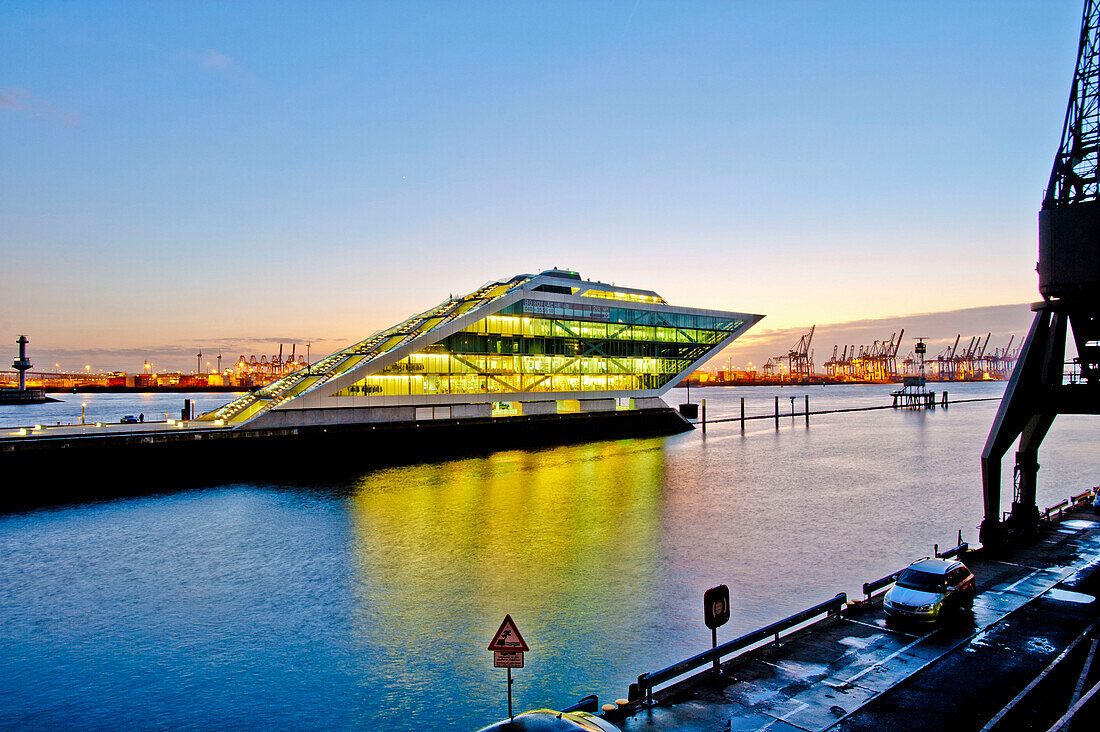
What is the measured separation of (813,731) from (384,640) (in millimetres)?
12875

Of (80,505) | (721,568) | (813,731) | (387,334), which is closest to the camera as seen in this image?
(813,731)

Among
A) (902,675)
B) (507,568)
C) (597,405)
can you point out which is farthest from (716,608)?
(597,405)

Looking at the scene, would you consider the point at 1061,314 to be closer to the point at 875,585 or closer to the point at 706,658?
the point at 875,585

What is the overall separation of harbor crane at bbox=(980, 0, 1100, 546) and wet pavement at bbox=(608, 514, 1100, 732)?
22.2ft

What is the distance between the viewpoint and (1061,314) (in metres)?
24.6

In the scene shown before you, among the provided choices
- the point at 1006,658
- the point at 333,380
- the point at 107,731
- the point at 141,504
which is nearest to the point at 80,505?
the point at 141,504

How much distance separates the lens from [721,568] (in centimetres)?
2619

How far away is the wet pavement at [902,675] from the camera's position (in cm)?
1155

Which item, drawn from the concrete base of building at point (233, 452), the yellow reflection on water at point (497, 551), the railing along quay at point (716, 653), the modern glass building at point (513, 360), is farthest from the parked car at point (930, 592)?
the modern glass building at point (513, 360)

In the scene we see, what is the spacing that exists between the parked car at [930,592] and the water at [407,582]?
471 centimetres

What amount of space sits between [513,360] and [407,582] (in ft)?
183

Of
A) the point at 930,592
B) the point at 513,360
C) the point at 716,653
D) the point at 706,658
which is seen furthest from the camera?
the point at 513,360

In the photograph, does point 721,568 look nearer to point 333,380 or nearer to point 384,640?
point 384,640

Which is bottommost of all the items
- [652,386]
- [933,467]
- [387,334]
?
[933,467]
